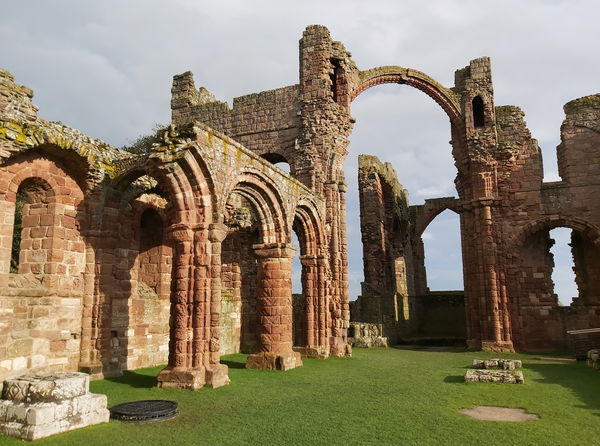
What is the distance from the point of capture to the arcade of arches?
356 inches

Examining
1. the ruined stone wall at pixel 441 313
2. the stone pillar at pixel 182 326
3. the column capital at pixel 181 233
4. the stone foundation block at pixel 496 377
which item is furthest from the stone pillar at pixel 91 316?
the ruined stone wall at pixel 441 313

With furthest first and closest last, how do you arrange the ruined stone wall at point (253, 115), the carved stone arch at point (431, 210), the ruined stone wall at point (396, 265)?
the carved stone arch at point (431, 210)
the ruined stone wall at point (396, 265)
the ruined stone wall at point (253, 115)

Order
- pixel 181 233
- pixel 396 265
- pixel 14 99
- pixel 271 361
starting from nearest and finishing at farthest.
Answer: pixel 181 233 → pixel 14 99 → pixel 271 361 → pixel 396 265

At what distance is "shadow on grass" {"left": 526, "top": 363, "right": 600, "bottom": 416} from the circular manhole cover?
5.70m

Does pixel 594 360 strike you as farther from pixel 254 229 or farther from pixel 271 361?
pixel 254 229

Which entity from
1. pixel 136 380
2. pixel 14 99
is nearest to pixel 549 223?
pixel 136 380

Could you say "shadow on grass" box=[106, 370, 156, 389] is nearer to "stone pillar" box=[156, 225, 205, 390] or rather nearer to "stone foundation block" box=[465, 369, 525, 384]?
"stone pillar" box=[156, 225, 205, 390]

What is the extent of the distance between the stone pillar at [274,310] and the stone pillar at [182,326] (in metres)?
3.02

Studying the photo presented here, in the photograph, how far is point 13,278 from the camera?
9125 millimetres

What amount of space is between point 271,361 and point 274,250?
105 inches

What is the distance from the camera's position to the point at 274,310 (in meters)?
A: 11.9

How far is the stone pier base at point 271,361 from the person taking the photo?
11258mm

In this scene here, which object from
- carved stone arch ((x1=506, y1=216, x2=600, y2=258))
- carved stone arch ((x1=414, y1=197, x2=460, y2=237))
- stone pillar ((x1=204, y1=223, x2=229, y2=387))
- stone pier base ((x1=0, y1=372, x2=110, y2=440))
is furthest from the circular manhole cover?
carved stone arch ((x1=414, y1=197, x2=460, y2=237))

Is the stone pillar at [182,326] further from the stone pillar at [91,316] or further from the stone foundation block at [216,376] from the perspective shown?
the stone pillar at [91,316]
